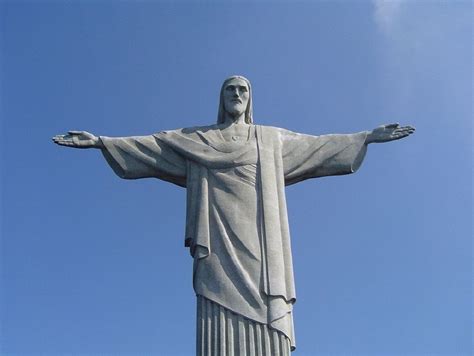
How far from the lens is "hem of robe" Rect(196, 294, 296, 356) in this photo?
12.7 m

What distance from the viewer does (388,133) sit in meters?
15.1

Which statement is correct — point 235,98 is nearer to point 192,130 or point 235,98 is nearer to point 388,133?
point 192,130

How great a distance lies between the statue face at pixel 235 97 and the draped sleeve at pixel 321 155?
106 cm

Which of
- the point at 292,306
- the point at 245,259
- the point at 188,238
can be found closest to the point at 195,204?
the point at 188,238

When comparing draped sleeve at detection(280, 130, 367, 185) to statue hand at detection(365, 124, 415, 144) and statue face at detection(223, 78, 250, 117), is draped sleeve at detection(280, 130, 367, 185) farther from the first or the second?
statue face at detection(223, 78, 250, 117)

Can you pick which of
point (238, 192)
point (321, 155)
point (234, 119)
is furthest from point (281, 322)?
point (234, 119)

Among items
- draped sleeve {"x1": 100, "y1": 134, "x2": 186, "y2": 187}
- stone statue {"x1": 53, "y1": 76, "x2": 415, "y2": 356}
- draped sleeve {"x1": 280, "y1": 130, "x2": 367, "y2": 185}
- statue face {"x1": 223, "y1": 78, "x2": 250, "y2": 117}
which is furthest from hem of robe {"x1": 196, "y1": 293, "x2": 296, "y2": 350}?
statue face {"x1": 223, "y1": 78, "x2": 250, "y2": 117}

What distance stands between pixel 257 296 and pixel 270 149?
10.6 ft

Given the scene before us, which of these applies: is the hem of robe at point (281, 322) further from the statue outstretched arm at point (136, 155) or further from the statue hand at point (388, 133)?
the statue hand at point (388, 133)

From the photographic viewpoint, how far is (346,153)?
49.7 feet

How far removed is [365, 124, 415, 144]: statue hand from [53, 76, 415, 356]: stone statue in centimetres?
2

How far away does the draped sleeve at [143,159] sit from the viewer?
49.4 feet

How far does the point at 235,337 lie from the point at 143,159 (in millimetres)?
4358

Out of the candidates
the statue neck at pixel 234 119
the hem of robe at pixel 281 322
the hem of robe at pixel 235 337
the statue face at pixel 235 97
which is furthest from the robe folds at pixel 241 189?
the statue face at pixel 235 97
